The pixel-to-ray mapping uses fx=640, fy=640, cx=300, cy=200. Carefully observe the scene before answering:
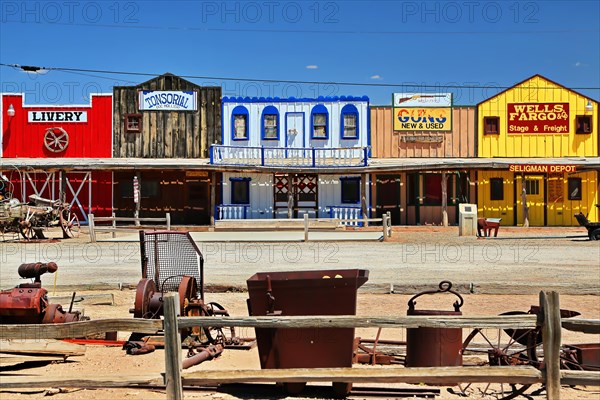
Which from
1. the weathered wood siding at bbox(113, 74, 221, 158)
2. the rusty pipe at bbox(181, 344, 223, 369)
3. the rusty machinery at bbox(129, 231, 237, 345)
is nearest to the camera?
the rusty pipe at bbox(181, 344, 223, 369)

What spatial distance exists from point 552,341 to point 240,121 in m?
27.9

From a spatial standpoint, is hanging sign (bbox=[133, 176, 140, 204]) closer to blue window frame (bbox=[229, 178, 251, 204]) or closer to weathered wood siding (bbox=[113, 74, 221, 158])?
weathered wood siding (bbox=[113, 74, 221, 158])

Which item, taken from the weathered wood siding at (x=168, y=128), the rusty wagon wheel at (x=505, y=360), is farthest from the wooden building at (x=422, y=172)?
the rusty wagon wheel at (x=505, y=360)

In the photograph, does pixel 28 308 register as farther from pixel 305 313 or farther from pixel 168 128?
pixel 168 128

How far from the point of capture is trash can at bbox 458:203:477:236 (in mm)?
23812

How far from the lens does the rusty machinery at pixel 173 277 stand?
786cm

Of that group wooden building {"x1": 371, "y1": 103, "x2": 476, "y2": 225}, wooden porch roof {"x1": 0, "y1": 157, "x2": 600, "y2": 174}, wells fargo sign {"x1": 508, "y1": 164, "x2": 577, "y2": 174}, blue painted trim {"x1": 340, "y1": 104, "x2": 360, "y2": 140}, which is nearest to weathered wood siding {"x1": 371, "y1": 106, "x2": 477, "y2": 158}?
wooden building {"x1": 371, "y1": 103, "x2": 476, "y2": 225}

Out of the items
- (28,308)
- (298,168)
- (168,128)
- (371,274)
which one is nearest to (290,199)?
(298,168)

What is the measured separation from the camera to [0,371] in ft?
24.0

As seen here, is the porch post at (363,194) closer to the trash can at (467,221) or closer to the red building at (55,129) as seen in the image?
the trash can at (467,221)

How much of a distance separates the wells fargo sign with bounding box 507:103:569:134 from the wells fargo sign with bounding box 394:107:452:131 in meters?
3.04

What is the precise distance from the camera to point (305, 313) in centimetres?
640

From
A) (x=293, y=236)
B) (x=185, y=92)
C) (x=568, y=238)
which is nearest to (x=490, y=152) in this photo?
(x=568, y=238)

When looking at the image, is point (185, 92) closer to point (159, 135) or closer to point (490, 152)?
point (159, 135)
